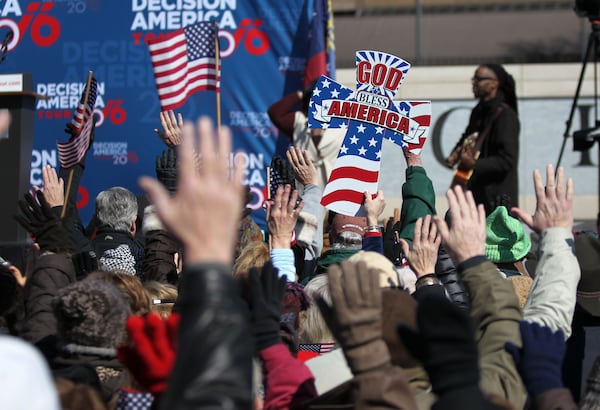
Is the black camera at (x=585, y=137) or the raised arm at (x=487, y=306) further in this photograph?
the black camera at (x=585, y=137)

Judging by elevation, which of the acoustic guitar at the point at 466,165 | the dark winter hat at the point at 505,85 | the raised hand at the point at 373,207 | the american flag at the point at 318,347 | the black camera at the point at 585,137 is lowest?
the american flag at the point at 318,347

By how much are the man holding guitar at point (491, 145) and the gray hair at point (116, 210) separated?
267cm

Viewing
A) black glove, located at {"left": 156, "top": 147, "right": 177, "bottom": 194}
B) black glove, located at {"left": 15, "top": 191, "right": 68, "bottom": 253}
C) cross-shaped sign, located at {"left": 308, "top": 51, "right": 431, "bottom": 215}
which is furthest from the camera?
black glove, located at {"left": 156, "top": 147, "right": 177, "bottom": 194}

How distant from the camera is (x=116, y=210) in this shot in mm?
5586

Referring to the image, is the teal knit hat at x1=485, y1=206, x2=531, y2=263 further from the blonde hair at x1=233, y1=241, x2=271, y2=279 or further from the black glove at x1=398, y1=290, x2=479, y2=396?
the black glove at x1=398, y1=290, x2=479, y2=396

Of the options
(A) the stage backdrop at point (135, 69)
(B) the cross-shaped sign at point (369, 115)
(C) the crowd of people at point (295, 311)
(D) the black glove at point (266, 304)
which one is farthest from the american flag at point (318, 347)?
(A) the stage backdrop at point (135, 69)

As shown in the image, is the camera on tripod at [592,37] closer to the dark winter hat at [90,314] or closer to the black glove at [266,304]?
the black glove at [266,304]

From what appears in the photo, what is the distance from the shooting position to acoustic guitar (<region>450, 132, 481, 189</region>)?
24.1ft

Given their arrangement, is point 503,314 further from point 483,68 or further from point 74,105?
point 74,105

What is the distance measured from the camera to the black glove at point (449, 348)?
2207 millimetres

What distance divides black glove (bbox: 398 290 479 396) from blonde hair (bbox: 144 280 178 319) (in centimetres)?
205

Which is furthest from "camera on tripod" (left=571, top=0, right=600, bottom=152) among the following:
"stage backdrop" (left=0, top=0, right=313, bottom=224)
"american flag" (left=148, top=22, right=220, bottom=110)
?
"american flag" (left=148, top=22, right=220, bottom=110)

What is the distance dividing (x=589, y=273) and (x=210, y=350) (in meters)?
2.91

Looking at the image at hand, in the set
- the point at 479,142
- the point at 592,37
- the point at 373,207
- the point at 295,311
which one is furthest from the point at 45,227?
the point at 592,37
